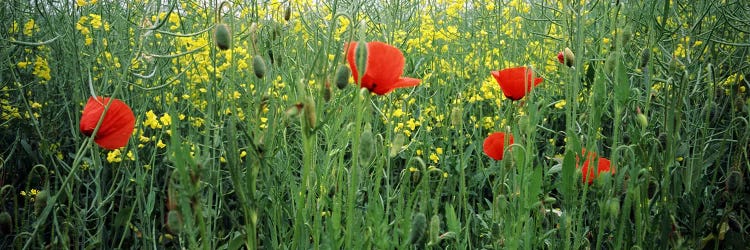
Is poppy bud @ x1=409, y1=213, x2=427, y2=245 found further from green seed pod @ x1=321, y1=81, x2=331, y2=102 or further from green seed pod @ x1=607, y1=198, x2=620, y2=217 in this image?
green seed pod @ x1=607, y1=198, x2=620, y2=217

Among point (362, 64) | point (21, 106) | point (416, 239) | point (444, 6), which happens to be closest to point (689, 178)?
point (416, 239)

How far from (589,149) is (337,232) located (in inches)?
18.0

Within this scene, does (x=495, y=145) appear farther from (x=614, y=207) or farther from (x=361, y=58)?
(x=361, y=58)

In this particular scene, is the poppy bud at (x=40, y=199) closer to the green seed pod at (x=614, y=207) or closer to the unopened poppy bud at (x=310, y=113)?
the unopened poppy bud at (x=310, y=113)

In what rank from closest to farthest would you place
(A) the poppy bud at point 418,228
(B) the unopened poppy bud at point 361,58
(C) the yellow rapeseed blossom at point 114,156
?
1. (B) the unopened poppy bud at point 361,58
2. (A) the poppy bud at point 418,228
3. (C) the yellow rapeseed blossom at point 114,156

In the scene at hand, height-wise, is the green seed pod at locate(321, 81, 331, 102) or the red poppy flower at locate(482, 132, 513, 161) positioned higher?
the green seed pod at locate(321, 81, 331, 102)

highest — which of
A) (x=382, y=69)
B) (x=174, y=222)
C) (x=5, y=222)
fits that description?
(x=382, y=69)

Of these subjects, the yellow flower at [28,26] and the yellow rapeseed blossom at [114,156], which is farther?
the yellow flower at [28,26]

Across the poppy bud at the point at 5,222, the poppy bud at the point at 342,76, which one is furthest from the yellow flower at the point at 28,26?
the poppy bud at the point at 342,76

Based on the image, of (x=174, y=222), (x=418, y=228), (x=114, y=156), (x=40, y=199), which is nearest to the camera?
(x=174, y=222)

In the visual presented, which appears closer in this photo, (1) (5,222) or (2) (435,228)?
(2) (435,228)

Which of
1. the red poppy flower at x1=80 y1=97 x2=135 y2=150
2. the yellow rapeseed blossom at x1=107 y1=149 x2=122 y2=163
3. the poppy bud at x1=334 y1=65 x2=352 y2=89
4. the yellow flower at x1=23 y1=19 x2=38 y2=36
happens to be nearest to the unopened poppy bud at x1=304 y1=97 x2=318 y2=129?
the poppy bud at x1=334 y1=65 x2=352 y2=89

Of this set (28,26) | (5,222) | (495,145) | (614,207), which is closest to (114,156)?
(5,222)

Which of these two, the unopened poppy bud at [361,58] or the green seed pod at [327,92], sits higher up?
the unopened poppy bud at [361,58]
